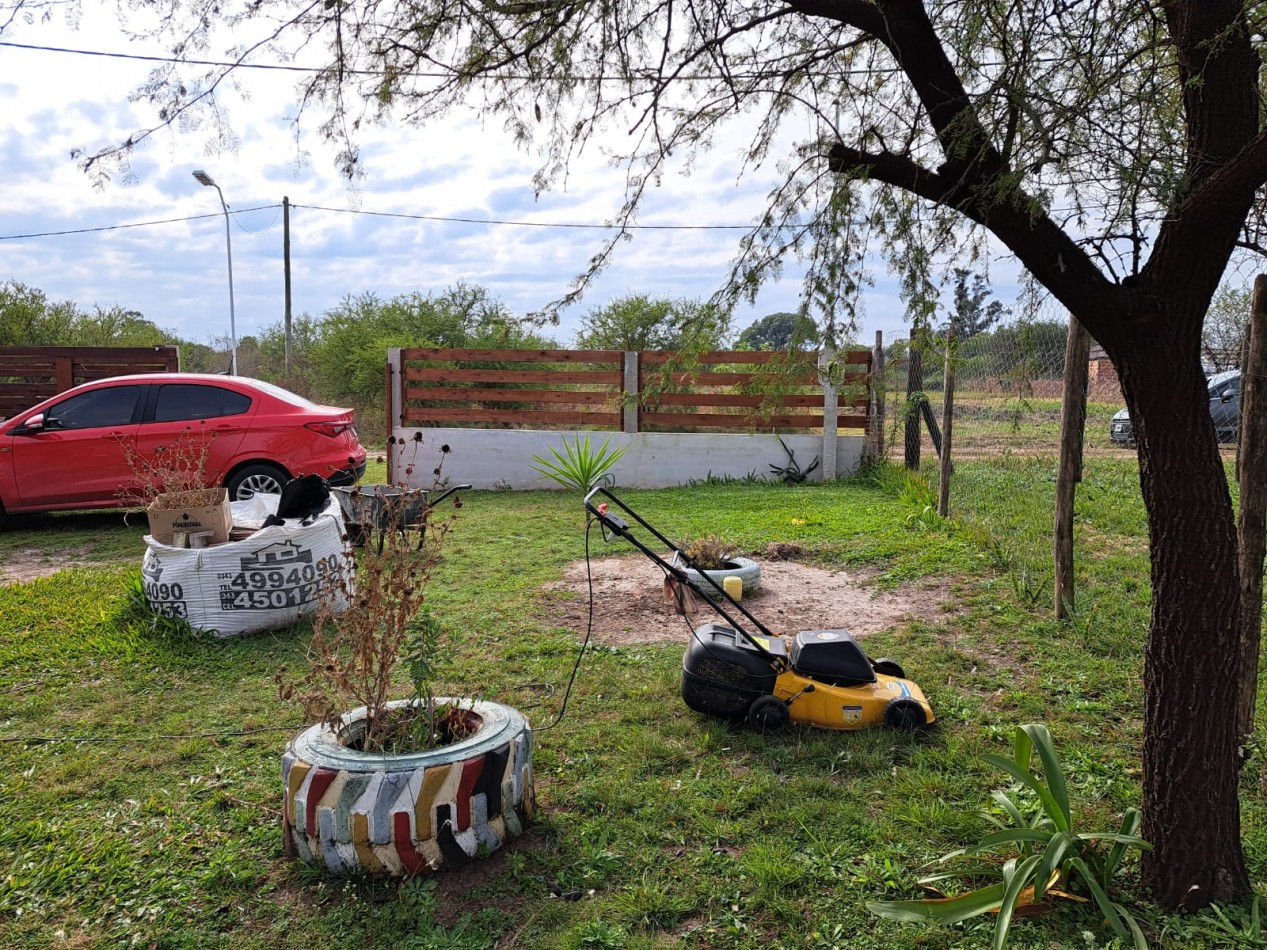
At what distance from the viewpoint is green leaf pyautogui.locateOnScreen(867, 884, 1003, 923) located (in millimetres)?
2432

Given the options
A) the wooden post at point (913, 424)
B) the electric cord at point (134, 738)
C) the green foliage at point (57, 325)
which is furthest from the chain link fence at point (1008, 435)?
the green foliage at point (57, 325)

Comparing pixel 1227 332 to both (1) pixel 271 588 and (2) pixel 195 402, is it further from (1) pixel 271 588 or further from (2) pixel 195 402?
(2) pixel 195 402

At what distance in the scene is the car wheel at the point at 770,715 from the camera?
12.2 feet

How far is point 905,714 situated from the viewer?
369 cm

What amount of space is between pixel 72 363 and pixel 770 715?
41.7 feet

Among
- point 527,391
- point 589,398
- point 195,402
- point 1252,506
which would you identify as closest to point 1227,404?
point 1252,506

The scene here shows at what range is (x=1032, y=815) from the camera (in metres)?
2.89

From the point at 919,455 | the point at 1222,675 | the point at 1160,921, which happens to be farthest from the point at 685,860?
the point at 919,455

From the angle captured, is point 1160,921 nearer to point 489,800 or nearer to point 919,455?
point 489,800

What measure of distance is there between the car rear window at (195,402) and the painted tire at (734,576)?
5.19m

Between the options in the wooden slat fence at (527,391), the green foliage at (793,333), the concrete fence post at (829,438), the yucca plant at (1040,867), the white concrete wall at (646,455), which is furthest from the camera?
the wooden slat fence at (527,391)

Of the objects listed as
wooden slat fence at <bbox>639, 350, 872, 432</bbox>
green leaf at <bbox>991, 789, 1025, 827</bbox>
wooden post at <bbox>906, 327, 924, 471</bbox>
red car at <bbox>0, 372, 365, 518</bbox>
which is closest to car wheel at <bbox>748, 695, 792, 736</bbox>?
green leaf at <bbox>991, 789, 1025, 827</bbox>

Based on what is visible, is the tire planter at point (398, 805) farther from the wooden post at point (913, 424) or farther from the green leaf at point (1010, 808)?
the wooden post at point (913, 424)

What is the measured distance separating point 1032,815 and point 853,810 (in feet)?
1.88
